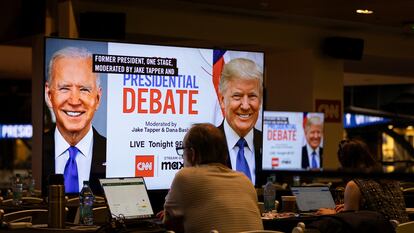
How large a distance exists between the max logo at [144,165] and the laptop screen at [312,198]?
37.3 inches

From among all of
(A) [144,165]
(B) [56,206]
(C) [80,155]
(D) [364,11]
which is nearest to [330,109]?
(D) [364,11]

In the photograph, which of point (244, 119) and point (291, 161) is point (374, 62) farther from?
point (244, 119)

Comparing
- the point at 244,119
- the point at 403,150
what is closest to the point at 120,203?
the point at 244,119

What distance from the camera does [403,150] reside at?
70.2ft

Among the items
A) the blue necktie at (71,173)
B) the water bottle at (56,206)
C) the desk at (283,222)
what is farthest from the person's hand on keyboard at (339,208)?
the water bottle at (56,206)

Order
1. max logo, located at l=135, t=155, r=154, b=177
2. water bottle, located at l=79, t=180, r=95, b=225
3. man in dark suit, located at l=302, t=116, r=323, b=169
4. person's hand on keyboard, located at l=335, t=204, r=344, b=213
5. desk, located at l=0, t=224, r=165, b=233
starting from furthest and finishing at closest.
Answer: man in dark suit, located at l=302, t=116, r=323, b=169 → max logo, located at l=135, t=155, r=154, b=177 → person's hand on keyboard, located at l=335, t=204, r=344, b=213 → water bottle, located at l=79, t=180, r=95, b=225 → desk, located at l=0, t=224, r=165, b=233

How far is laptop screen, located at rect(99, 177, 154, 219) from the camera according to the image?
383 centimetres

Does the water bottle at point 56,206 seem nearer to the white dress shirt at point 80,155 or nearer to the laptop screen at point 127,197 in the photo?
the laptop screen at point 127,197

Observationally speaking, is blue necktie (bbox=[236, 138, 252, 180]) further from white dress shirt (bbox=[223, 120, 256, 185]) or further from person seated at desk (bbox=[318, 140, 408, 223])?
person seated at desk (bbox=[318, 140, 408, 223])

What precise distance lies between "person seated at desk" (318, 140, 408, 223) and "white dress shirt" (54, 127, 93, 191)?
1668 mm

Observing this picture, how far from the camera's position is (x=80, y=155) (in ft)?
17.2

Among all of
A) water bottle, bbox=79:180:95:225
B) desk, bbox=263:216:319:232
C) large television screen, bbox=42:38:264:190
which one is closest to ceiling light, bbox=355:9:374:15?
large television screen, bbox=42:38:264:190

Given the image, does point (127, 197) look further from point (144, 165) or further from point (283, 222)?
point (144, 165)

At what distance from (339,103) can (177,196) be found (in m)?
9.69
